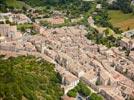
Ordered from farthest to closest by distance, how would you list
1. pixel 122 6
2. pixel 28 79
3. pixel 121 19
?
pixel 122 6, pixel 121 19, pixel 28 79

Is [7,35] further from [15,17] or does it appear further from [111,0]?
[111,0]

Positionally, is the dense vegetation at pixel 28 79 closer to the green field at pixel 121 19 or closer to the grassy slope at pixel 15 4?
the green field at pixel 121 19

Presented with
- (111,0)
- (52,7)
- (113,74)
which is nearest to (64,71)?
(113,74)

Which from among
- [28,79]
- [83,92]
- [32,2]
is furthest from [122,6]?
[28,79]

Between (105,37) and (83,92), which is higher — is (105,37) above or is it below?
above

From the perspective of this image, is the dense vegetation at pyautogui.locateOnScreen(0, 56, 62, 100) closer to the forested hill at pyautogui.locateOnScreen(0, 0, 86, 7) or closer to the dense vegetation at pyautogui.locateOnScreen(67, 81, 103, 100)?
the dense vegetation at pyautogui.locateOnScreen(67, 81, 103, 100)

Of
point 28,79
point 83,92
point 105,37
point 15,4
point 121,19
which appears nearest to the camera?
point 28,79

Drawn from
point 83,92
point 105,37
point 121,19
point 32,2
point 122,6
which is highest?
point 32,2

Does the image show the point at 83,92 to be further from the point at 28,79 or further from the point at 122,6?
the point at 122,6
